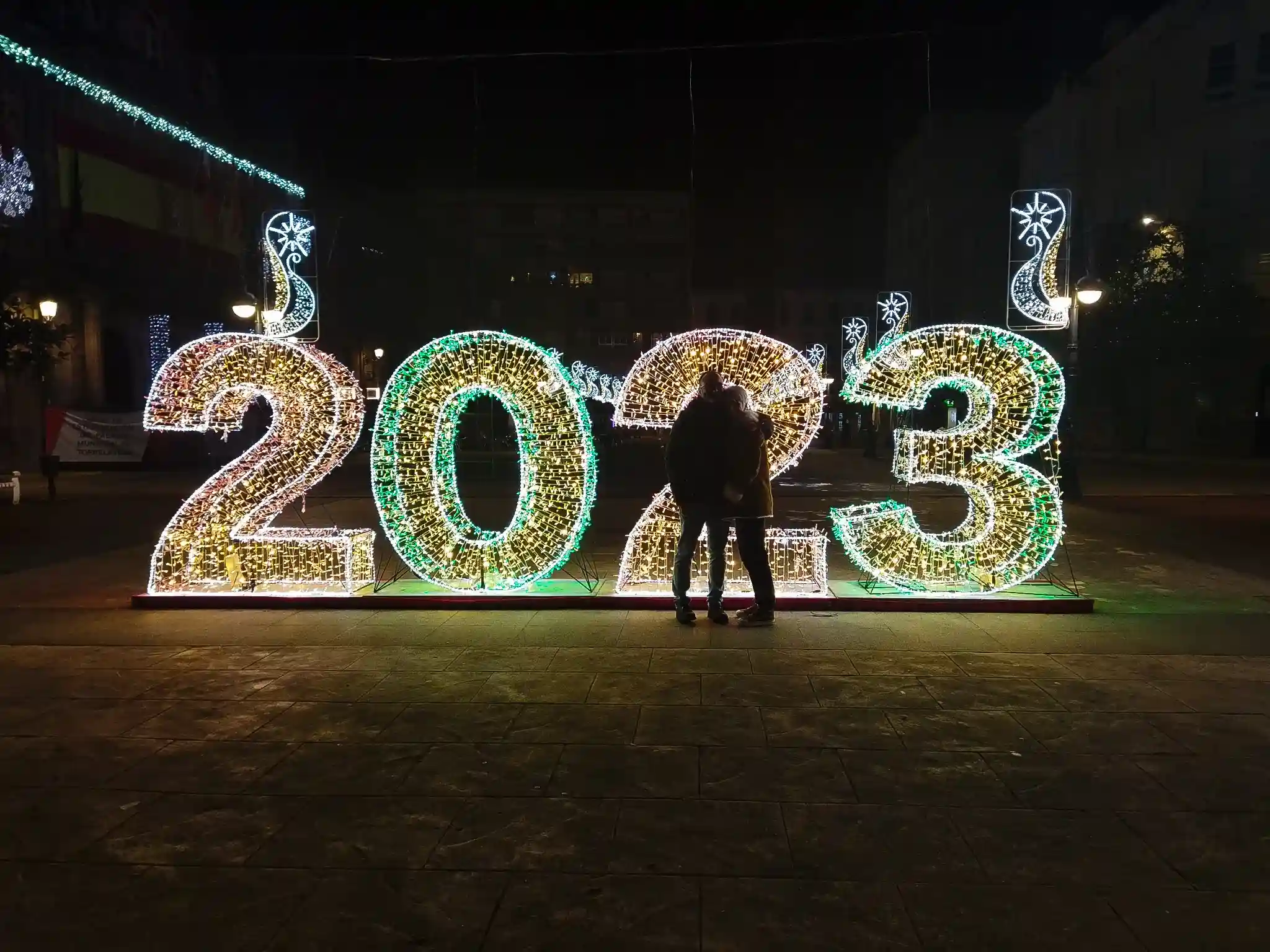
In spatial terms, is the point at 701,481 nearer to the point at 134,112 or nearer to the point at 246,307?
the point at 246,307

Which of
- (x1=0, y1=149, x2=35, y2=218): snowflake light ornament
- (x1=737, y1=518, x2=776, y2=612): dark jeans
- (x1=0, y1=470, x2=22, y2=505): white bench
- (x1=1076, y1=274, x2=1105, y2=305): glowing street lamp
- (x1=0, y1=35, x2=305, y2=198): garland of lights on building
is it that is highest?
(x1=0, y1=35, x2=305, y2=198): garland of lights on building

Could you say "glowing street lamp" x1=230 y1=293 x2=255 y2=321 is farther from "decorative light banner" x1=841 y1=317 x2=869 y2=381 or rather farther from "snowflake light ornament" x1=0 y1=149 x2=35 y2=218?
"decorative light banner" x1=841 y1=317 x2=869 y2=381

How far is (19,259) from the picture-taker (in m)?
24.5

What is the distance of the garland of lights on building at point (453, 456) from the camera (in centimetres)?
764

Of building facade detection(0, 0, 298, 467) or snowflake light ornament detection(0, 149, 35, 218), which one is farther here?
building facade detection(0, 0, 298, 467)

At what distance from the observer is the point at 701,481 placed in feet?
23.2

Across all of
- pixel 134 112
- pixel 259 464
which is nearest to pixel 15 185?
pixel 134 112

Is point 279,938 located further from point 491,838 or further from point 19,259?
point 19,259

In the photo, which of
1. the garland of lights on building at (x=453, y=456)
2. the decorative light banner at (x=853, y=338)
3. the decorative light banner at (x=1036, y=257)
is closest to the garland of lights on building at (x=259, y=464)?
the garland of lights on building at (x=453, y=456)

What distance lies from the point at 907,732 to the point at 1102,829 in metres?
1.19

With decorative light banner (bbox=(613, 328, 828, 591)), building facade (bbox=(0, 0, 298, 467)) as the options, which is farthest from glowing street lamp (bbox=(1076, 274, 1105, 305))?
building facade (bbox=(0, 0, 298, 467))

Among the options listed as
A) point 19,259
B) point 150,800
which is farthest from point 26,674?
point 19,259

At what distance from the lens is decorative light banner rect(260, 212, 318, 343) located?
8.87 meters

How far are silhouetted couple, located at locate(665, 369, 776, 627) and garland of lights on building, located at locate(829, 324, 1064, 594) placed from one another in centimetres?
108
